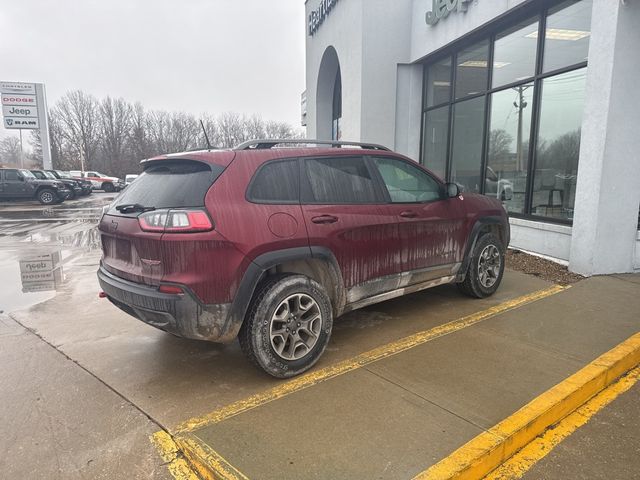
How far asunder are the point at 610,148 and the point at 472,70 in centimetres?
439

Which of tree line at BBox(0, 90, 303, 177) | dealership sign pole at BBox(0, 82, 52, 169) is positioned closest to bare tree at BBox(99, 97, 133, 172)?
tree line at BBox(0, 90, 303, 177)

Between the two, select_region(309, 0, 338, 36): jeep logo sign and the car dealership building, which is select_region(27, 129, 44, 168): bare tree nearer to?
select_region(309, 0, 338, 36): jeep logo sign

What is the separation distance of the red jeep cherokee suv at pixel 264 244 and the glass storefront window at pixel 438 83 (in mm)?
6838

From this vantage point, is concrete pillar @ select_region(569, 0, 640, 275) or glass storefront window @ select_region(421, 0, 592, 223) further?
glass storefront window @ select_region(421, 0, 592, 223)

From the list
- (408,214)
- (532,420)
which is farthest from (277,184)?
(532,420)

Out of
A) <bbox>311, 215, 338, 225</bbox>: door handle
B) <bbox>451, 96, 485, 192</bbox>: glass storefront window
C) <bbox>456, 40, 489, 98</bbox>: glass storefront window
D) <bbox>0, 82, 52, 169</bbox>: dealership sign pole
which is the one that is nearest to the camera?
<bbox>311, 215, 338, 225</bbox>: door handle

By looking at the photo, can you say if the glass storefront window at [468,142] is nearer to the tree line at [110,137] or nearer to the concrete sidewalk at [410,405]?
the concrete sidewalk at [410,405]

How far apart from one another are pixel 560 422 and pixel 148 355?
3168 mm

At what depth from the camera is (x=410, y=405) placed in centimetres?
289

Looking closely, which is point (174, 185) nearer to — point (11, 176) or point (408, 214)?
point (408, 214)

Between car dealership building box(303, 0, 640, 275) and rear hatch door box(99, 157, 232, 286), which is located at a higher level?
car dealership building box(303, 0, 640, 275)

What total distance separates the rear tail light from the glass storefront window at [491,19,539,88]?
6832 mm

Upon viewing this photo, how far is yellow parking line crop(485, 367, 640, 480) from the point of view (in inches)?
94.7

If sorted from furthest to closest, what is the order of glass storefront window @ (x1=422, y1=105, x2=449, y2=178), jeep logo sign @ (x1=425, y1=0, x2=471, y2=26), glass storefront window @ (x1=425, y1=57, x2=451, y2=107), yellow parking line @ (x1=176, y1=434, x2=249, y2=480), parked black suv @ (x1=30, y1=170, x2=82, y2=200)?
1. parked black suv @ (x1=30, y1=170, x2=82, y2=200)
2. glass storefront window @ (x1=422, y1=105, x2=449, y2=178)
3. glass storefront window @ (x1=425, y1=57, x2=451, y2=107)
4. jeep logo sign @ (x1=425, y1=0, x2=471, y2=26)
5. yellow parking line @ (x1=176, y1=434, x2=249, y2=480)
